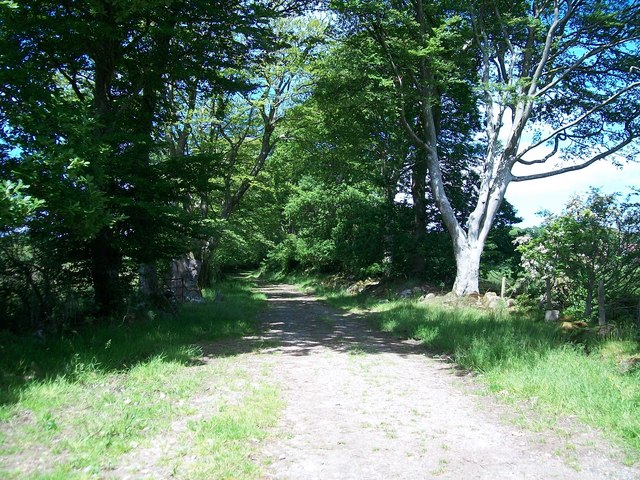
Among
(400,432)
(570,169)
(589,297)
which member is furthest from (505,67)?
(400,432)

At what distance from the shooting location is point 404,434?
190 inches

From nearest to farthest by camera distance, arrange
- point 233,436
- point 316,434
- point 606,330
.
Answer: point 233,436, point 316,434, point 606,330

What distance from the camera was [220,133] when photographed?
22.2 metres

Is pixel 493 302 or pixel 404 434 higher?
pixel 493 302

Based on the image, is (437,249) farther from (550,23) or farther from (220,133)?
(220,133)

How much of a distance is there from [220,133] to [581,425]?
20.1 meters

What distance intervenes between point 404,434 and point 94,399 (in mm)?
3573

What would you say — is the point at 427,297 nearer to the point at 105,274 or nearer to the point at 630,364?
the point at 630,364

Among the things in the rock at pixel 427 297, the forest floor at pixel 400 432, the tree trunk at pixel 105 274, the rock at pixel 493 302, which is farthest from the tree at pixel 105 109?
the rock at pixel 427 297

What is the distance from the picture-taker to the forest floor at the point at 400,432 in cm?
400

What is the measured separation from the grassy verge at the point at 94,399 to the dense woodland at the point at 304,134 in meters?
1.85

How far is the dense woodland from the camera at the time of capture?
309 inches

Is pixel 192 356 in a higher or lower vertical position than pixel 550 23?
lower

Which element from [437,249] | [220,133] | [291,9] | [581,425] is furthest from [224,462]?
[220,133]
